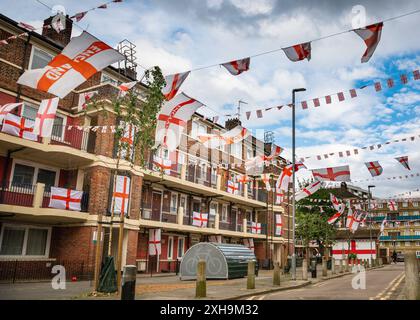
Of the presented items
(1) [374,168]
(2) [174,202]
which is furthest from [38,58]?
(1) [374,168]

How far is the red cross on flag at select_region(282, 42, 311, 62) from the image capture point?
1191 cm

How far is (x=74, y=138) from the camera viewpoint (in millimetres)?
21578

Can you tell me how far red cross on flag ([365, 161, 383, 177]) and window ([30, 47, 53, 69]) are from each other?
19.0 meters

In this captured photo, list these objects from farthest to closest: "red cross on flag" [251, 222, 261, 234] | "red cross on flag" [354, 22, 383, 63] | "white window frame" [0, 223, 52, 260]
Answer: "red cross on flag" [251, 222, 261, 234], "white window frame" [0, 223, 52, 260], "red cross on flag" [354, 22, 383, 63]

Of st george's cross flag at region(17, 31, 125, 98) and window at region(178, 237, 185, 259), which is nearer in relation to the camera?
st george's cross flag at region(17, 31, 125, 98)

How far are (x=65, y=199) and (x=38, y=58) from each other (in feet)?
25.9

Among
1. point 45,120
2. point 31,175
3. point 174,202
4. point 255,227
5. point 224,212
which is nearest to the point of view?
point 45,120

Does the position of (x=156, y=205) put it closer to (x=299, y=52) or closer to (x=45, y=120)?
(x=45, y=120)

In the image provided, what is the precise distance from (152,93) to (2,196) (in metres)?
9.54

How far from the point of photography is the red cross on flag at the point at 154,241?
2541 centimetres

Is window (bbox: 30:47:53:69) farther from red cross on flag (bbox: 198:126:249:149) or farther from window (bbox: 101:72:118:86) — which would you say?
red cross on flag (bbox: 198:126:249:149)

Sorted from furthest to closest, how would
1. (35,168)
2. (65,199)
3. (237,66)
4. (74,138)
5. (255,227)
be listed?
(255,227)
(74,138)
(35,168)
(65,199)
(237,66)

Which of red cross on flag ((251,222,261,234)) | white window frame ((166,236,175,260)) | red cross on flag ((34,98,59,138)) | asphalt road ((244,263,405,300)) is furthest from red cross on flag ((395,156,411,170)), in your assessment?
red cross on flag ((251,222,261,234))
